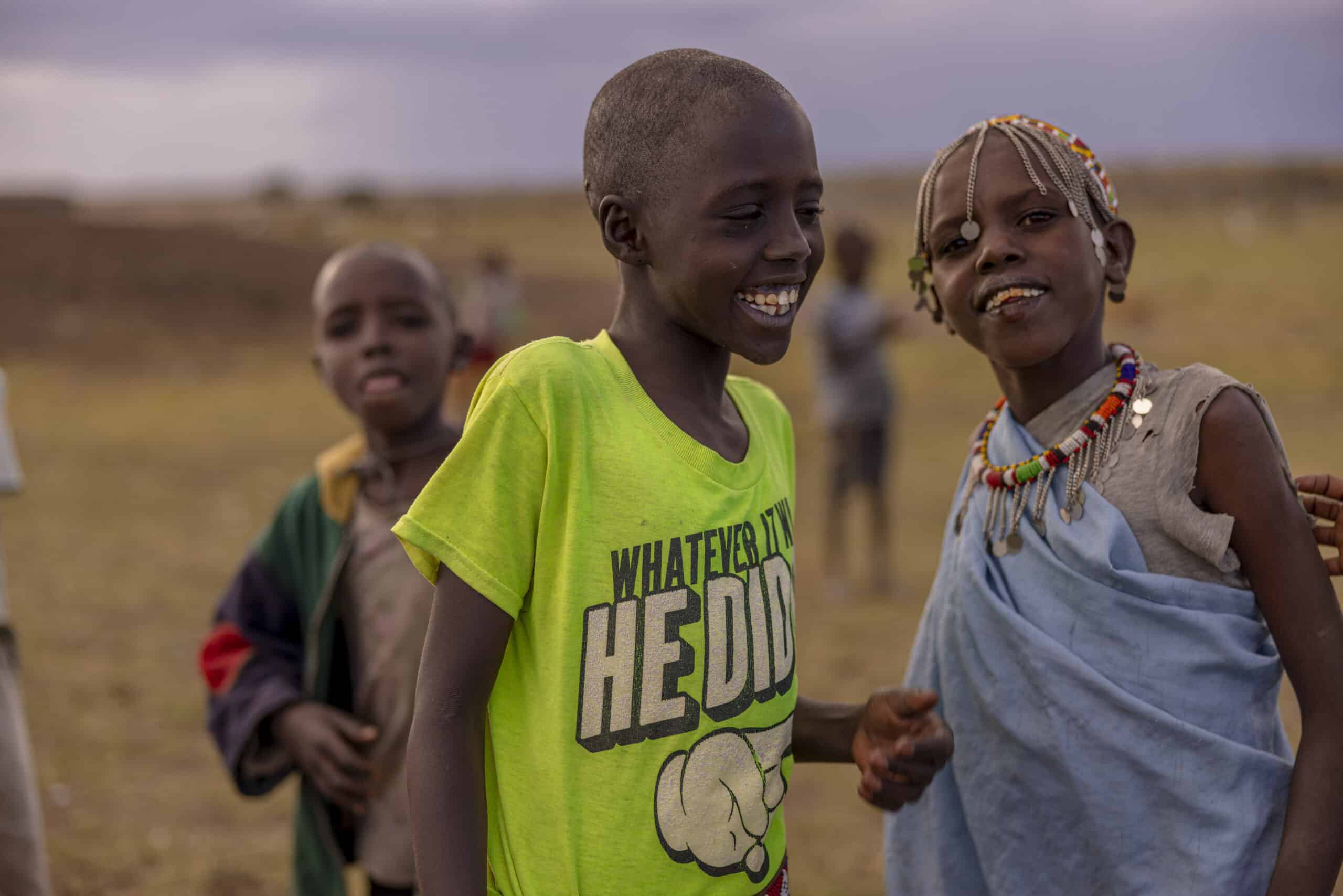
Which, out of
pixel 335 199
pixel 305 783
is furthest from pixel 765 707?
pixel 335 199

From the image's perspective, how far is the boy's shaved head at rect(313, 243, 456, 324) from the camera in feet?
8.59

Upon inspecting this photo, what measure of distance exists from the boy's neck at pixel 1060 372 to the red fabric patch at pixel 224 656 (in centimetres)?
161

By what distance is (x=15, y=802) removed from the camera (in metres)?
2.44

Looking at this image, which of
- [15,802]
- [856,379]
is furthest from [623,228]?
[856,379]

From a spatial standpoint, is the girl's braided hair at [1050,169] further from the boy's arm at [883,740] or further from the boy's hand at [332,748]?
the boy's hand at [332,748]

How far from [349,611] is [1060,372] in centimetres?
147

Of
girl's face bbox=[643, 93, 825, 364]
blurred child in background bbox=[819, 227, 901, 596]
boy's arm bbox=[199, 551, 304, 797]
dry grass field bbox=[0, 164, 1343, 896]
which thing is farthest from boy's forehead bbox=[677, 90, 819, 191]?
blurred child in background bbox=[819, 227, 901, 596]

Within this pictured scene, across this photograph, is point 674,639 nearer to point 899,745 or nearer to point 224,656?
point 899,745

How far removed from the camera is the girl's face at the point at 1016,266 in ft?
6.36

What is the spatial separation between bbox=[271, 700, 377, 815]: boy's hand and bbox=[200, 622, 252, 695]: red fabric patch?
154 mm

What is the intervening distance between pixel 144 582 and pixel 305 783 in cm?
555

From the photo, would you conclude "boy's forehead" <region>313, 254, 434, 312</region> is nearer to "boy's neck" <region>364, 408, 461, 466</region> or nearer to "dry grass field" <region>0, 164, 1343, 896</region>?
"boy's neck" <region>364, 408, 461, 466</region>

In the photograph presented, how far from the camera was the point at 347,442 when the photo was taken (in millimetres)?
2758

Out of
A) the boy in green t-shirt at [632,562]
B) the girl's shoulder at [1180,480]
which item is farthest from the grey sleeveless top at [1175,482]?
the boy in green t-shirt at [632,562]
